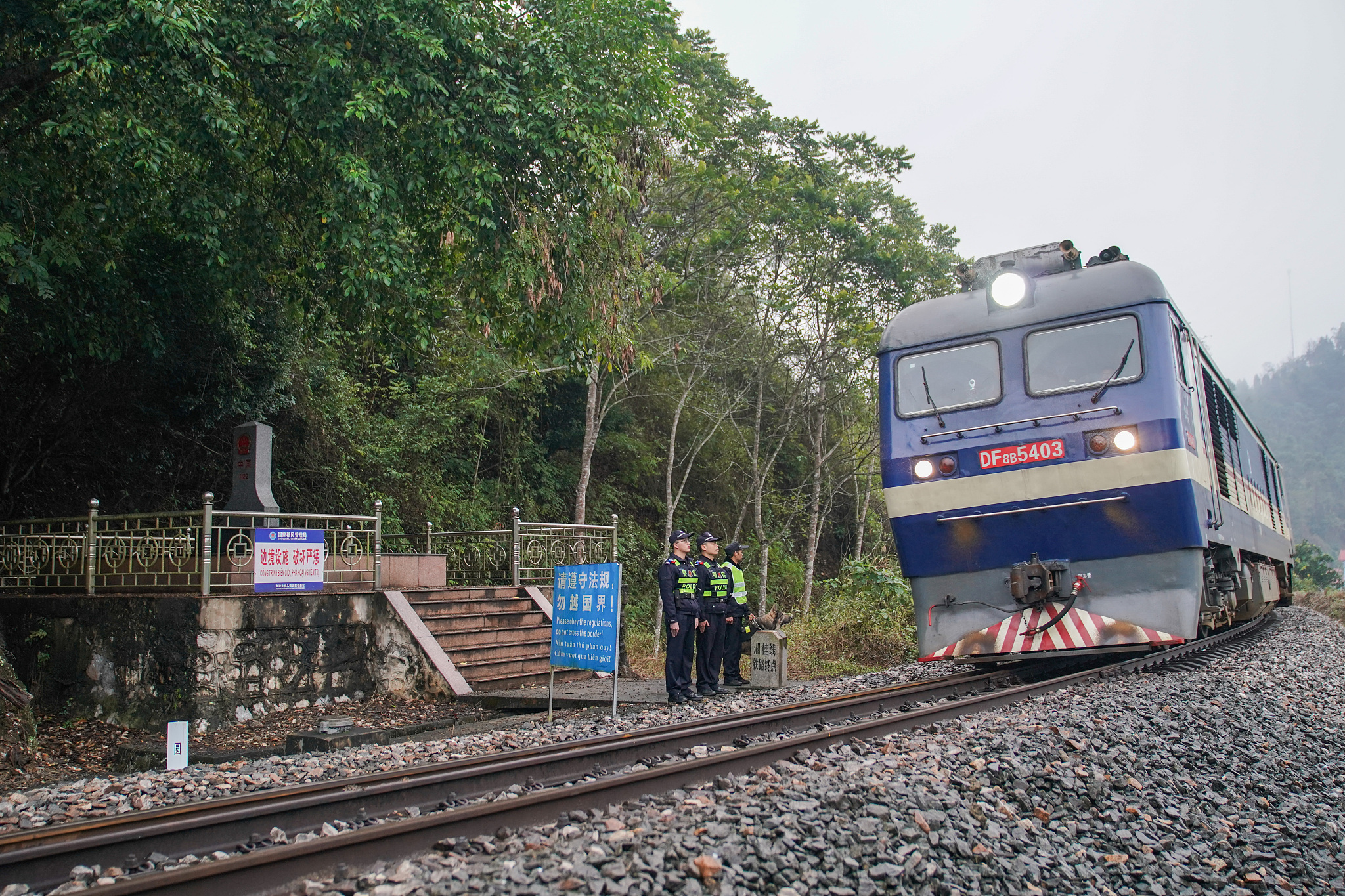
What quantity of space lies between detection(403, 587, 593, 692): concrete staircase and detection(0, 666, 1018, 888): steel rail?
474 cm

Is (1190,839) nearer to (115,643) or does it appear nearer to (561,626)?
(561,626)

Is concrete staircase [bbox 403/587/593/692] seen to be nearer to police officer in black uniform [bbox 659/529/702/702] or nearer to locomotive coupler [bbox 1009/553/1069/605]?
police officer in black uniform [bbox 659/529/702/702]

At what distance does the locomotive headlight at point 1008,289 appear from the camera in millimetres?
8539

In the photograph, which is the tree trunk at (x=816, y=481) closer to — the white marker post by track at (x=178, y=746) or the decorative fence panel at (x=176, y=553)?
the decorative fence panel at (x=176, y=553)

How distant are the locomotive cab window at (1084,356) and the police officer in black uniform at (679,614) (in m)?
3.55

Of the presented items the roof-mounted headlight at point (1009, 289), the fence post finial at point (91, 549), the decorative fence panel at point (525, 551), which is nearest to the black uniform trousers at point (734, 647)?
the decorative fence panel at point (525, 551)

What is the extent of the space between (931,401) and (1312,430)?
121285mm

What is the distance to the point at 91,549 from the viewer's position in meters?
10.0

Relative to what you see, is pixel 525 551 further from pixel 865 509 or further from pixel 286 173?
pixel 865 509

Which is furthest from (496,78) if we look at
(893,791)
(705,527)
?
(705,527)

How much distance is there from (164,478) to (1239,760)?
44.3 feet

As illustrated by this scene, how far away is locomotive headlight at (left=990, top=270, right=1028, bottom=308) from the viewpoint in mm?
8539

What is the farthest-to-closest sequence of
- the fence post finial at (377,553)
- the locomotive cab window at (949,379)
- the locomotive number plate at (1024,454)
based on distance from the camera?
the fence post finial at (377,553) < the locomotive cab window at (949,379) < the locomotive number plate at (1024,454)

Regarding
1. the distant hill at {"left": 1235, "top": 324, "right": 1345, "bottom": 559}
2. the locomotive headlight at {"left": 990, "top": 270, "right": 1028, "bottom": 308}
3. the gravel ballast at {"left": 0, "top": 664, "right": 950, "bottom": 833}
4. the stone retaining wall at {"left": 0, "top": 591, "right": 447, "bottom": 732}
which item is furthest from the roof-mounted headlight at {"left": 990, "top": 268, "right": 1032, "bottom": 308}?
the distant hill at {"left": 1235, "top": 324, "right": 1345, "bottom": 559}
